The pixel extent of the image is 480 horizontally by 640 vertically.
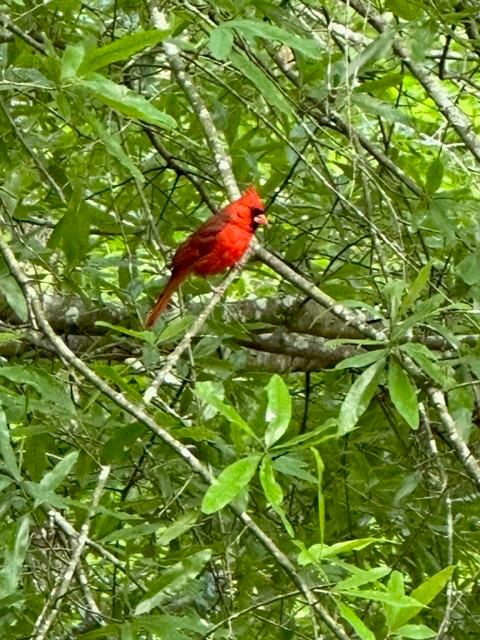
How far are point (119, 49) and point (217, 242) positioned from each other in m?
1.20

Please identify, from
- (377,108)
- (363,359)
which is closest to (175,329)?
(363,359)

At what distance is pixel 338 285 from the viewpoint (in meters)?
2.82

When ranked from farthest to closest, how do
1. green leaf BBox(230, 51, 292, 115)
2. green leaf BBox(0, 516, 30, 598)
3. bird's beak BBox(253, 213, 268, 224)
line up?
bird's beak BBox(253, 213, 268, 224)
green leaf BBox(230, 51, 292, 115)
green leaf BBox(0, 516, 30, 598)

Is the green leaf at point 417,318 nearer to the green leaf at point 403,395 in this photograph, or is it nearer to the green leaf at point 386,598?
the green leaf at point 403,395

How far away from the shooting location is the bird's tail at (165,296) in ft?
8.95

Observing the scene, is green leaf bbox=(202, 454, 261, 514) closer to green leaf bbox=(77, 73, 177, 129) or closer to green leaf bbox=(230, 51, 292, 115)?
green leaf bbox=(77, 73, 177, 129)

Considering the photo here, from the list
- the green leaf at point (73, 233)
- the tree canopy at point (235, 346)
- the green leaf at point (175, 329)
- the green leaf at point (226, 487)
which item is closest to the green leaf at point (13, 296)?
the tree canopy at point (235, 346)

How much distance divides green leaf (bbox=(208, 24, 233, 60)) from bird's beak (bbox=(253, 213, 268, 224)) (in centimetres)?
87

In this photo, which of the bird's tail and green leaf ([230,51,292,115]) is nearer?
green leaf ([230,51,292,115])

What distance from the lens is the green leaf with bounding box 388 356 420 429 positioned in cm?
179

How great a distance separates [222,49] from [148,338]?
43cm

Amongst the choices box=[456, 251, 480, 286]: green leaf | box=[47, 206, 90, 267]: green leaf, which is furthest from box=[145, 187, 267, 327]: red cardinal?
box=[456, 251, 480, 286]: green leaf

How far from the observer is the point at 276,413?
61.3 inches

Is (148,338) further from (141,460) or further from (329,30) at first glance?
(329,30)
